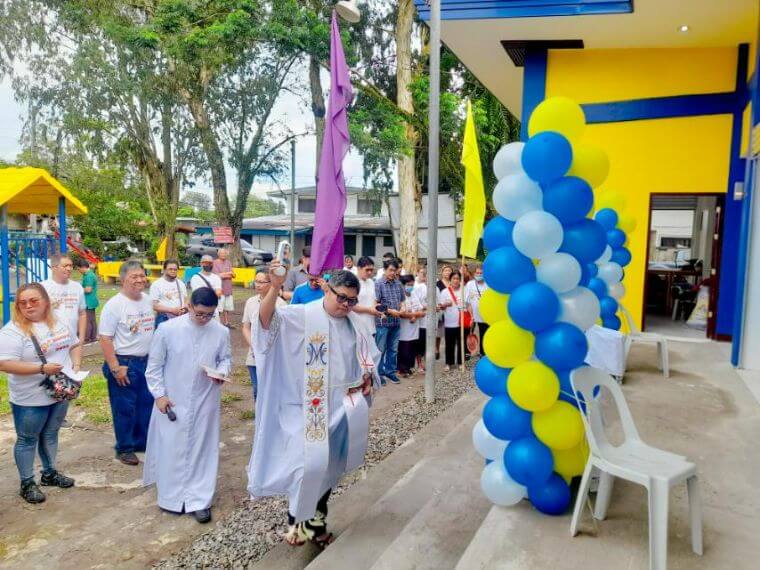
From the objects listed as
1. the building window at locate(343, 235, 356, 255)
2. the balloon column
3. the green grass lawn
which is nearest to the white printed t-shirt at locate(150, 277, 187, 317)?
the green grass lawn

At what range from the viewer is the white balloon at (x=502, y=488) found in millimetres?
3283

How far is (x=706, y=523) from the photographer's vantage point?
3117 mm

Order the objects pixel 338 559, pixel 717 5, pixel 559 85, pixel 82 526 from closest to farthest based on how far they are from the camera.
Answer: pixel 338 559, pixel 82 526, pixel 717 5, pixel 559 85

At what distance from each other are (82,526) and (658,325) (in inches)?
341

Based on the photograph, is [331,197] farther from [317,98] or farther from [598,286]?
[317,98]

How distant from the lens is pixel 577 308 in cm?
323

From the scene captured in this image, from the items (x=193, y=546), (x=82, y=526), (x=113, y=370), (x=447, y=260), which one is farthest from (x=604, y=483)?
(x=447, y=260)

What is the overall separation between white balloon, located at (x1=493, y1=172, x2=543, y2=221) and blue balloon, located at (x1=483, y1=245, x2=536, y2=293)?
24 cm

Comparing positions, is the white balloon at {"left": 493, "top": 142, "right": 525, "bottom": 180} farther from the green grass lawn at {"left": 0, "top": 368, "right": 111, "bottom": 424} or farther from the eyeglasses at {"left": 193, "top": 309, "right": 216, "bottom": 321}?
the green grass lawn at {"left": 0, "top": 368, "right": 111, "bottom": 424}

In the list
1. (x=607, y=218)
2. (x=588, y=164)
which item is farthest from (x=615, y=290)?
(x=588, y=164)

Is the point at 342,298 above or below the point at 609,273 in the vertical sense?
below

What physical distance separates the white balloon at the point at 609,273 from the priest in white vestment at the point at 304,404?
320 centimetres

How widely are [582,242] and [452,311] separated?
6351mm

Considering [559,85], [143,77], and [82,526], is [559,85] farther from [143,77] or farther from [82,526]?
[143,77]
